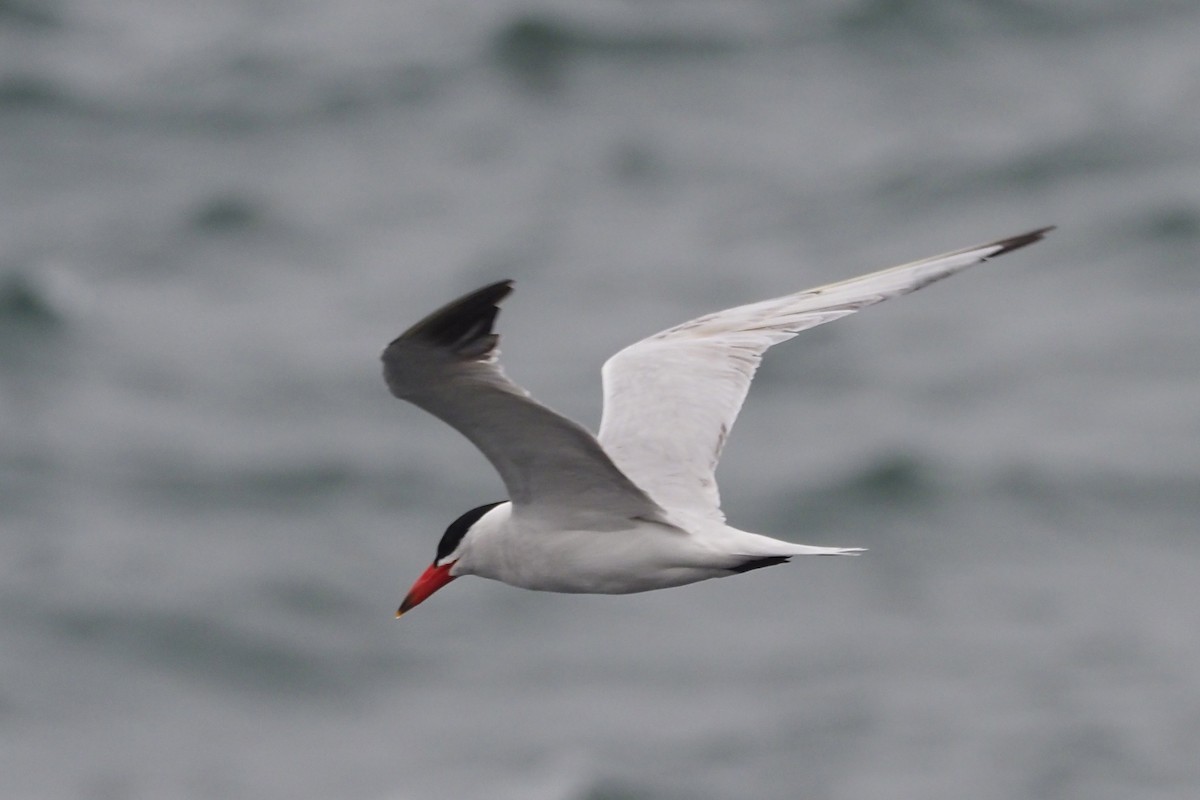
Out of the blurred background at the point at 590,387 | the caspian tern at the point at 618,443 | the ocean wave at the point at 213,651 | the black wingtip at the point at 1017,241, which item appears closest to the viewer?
the caspian tern at the point at 618,443

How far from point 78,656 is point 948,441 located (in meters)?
9.63

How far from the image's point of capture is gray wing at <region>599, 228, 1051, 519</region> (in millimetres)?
8711

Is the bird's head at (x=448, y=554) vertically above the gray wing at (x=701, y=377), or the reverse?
the gray wing at (x=701, y=377)

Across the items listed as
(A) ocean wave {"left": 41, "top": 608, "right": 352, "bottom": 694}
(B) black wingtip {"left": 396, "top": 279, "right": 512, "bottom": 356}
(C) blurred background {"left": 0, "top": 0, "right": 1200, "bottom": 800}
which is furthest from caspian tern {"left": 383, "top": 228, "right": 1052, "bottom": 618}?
(A) ocean wave {"left": 41, "top": 608, "right": 352, "bottom": 694}

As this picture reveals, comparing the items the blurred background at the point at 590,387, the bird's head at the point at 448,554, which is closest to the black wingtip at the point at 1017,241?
the bird's head at the point at 448,554

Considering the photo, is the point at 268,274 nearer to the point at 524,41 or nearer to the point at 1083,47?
the point at 524,41

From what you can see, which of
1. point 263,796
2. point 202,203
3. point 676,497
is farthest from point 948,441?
point 676,497

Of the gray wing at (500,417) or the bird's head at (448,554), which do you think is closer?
the gray wing at (500,417)

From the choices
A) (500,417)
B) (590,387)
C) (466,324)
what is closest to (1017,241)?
(500,417)

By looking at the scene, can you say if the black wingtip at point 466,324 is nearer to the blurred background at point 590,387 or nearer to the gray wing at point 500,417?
the gray wing at point 500,417

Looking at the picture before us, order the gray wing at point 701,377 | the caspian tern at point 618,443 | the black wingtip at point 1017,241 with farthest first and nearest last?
1. the gray wing at point 701,377
2. the black wingtip at point 1017,241
3. the caspian tern at point 618,443

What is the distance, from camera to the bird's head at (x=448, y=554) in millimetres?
8727

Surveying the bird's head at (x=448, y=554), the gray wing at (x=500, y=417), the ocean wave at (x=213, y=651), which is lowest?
the ocean wave at (x=213, y=651)

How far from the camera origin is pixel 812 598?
20219mm
